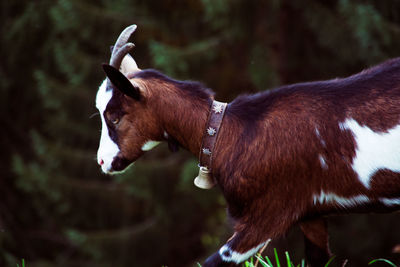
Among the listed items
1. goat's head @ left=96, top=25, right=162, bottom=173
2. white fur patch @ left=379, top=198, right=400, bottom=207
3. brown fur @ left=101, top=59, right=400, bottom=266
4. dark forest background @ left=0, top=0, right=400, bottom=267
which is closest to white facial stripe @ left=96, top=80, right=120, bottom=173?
goat's head @ left=96, top=25, right=162, bottom=173

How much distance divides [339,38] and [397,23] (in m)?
0.83

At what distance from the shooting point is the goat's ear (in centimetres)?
361

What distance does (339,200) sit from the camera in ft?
11.8

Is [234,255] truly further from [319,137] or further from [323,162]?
[319,137]

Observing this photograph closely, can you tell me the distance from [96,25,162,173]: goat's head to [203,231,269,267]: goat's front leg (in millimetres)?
897

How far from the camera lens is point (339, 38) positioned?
8.59m

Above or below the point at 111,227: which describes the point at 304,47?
above

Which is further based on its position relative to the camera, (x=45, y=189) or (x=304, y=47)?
(x=45, y=189)

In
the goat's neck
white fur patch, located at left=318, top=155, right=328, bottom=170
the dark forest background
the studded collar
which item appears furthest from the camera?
the dark forest background

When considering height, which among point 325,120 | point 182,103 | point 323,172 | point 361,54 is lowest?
point 361,54

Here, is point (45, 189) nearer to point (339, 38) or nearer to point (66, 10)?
point (66, 10)

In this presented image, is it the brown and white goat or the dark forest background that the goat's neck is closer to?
the brown and white goat

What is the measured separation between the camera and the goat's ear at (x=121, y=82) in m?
3.61

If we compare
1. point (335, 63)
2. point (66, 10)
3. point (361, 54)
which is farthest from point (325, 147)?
point (66, 10)
